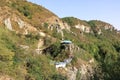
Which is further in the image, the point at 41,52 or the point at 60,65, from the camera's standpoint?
the point at 41,52

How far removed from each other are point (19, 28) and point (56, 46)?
648 cm

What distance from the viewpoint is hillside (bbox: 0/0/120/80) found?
36312mm

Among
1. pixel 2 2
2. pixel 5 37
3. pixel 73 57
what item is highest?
pixel 2 2

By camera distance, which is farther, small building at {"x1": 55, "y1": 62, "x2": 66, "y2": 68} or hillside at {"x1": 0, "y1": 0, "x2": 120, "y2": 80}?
small building at {"x1": 55, "y1": 62, "x2": 66, "y2": 68}

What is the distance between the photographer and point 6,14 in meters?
58.1

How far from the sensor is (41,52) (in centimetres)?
5609

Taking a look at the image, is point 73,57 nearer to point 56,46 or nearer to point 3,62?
point 56,46

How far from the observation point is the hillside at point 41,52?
36312 millimetres

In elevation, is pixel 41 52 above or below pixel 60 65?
above

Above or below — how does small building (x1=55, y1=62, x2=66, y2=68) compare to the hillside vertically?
below

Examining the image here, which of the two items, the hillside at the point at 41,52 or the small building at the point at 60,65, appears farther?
the small building at the point at 60,65

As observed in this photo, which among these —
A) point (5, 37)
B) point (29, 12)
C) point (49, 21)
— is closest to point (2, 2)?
point (29, 12)

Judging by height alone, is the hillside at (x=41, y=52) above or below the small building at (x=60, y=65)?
above

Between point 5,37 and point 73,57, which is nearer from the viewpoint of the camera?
point 5,37
